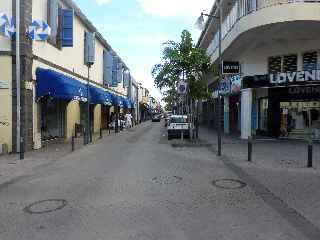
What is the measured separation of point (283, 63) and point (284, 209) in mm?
17929

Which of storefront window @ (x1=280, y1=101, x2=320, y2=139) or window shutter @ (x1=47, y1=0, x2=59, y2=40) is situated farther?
storefront window @ (x1=280, y1=101, x2=320, y2=139)

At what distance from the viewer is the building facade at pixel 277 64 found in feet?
67.8

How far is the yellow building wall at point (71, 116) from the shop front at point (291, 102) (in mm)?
11270

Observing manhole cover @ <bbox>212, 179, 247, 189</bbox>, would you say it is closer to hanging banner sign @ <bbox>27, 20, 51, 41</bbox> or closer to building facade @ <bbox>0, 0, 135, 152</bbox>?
building facade @ <bbox>0, 0, 135, 152</bbox>

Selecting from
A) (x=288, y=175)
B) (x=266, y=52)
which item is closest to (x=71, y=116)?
(x=266, y=52)

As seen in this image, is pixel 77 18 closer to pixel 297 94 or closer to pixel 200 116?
pixel 297 94

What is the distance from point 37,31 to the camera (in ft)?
59.8

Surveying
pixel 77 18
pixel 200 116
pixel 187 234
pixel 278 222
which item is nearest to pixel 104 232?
pixel 187 234

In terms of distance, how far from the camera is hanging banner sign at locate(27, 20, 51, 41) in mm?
18078

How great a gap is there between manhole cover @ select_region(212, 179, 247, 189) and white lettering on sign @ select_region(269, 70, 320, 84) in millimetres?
13315

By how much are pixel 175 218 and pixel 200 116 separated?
54.5m

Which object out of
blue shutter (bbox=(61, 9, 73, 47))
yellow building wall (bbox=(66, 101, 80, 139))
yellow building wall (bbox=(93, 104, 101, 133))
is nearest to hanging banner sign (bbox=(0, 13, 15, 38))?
blue shutter (bbox=(61, 9, 73, 47))

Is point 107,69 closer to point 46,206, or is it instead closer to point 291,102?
point 291,102

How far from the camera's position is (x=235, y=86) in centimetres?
2886
